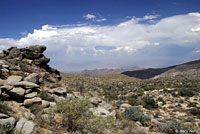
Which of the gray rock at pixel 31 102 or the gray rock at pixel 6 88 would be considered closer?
the gray rock at pixel 31 102

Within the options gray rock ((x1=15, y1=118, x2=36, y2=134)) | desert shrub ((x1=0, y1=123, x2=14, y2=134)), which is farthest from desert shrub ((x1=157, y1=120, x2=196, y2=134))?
desert shrub ((x1=0, y1=123, x2=14, y2=134))

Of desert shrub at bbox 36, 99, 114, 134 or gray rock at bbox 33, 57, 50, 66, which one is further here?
gray rock at bbox 33, 57, 50, 66

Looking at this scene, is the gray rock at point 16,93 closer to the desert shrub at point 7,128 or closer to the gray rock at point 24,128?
the gray rock at point 24,128

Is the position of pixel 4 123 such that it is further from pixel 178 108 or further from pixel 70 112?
pixel 178 108

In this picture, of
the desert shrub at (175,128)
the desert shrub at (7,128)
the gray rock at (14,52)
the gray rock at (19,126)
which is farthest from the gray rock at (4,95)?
the gray rock at (14,52)

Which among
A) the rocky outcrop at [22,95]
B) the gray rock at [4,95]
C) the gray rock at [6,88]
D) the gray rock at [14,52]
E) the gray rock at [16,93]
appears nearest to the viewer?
the rocky outcrop at [22,95]

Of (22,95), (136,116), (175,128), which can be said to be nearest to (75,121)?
(22,95)

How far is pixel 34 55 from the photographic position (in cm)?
1773

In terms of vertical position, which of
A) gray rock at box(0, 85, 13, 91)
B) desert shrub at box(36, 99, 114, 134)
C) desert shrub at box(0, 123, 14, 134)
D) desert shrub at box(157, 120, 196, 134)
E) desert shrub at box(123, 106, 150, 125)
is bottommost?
desert shrub at box(123, 106, 150, 125)

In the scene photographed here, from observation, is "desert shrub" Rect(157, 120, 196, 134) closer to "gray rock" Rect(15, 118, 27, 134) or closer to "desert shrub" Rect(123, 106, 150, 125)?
"desert shrub" Rect(123, 106, 150, 125)

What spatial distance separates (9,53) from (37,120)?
49.4 ft

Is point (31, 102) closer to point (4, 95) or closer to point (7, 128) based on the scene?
point (4, 95)

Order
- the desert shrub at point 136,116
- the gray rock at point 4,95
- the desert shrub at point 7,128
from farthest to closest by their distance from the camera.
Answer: the desert shrub at point 136,116 < the gray rock at point 4,95 < the desert shrub at point 7,128

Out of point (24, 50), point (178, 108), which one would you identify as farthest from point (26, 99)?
point (178, 108)
